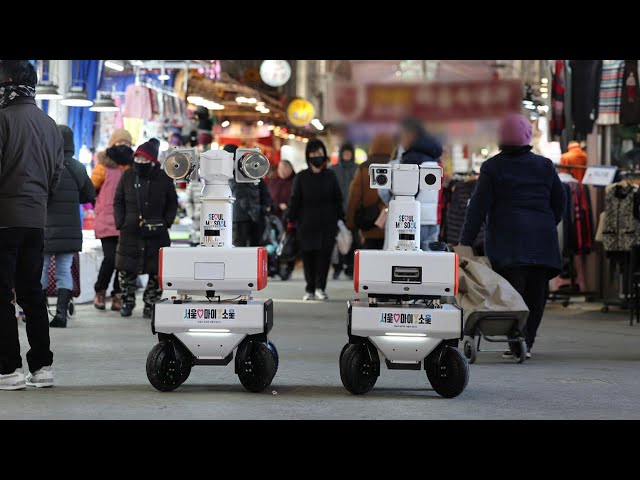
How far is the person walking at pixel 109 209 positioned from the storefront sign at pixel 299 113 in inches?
657

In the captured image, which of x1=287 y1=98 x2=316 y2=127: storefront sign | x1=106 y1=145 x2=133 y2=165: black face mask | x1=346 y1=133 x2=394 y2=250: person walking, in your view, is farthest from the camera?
x1=287 y1=98 x2=316 y2=127: storefront sign

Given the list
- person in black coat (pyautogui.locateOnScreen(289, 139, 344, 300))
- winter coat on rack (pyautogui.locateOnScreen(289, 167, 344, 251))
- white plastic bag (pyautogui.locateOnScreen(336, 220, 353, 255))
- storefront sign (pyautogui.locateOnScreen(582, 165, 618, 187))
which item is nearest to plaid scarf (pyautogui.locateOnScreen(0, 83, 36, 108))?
person in black coat (pyautogui.locateOnScreen(289, 139, 344, 300))

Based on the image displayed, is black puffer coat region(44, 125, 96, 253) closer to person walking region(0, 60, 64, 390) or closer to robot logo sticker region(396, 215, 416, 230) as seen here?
person walking region(0, 60, 64, 390)

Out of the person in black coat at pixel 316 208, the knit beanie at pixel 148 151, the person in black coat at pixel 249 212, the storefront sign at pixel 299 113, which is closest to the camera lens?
the knit beanie at pixel 148 151

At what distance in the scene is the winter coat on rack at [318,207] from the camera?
12.9m

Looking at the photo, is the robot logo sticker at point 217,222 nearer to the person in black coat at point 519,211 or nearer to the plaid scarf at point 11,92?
the plaid scarf at point 11,92

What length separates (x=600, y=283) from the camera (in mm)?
13789

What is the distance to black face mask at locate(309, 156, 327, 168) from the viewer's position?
12539 mm

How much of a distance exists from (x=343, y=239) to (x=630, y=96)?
482 cm

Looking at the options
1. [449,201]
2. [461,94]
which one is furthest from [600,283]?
[461,94]

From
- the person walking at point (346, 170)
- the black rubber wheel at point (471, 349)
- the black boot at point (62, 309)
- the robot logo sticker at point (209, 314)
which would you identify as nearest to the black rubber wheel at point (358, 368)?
the robot logo sticker at point (209, 314)
